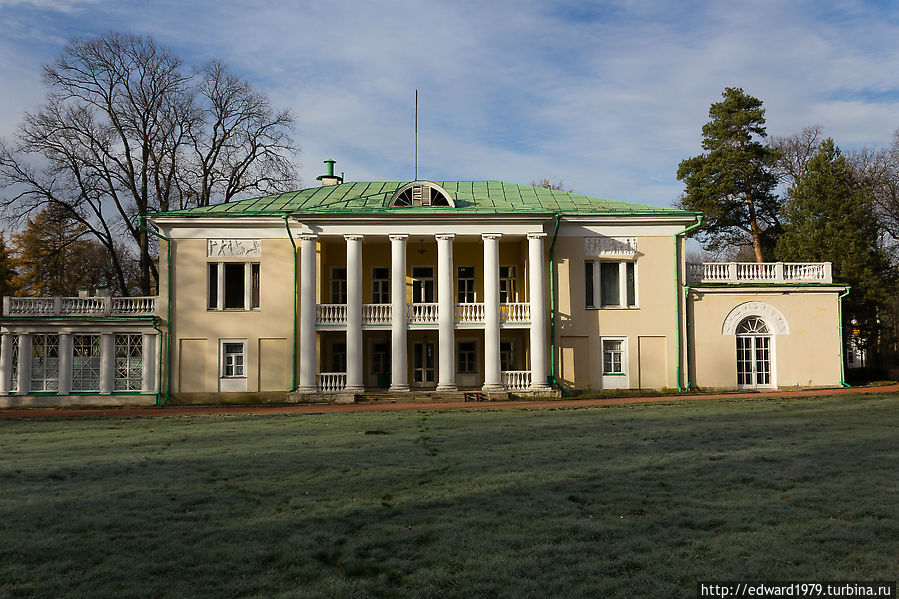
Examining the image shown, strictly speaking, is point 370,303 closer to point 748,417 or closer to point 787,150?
point 748,417

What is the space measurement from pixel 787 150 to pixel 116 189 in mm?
40537

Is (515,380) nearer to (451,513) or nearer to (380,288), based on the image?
(380,288)

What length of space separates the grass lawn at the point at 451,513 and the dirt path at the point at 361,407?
803 cm

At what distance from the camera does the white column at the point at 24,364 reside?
25.8 metres

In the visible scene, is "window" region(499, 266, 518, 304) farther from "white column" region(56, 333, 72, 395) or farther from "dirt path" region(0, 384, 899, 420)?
"white column" region(56, 333, 72, 395)

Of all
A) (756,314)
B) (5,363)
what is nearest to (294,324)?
(5,363)

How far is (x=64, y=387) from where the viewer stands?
25.9 meters

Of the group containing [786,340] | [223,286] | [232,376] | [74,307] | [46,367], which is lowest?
[232,376]

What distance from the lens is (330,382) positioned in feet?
84.3

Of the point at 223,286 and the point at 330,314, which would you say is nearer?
the point at 330,314

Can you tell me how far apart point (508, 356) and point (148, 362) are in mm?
13605

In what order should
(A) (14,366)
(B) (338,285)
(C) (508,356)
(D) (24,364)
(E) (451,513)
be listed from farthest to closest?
(C) (508,356)
(B) (338,285)
(A) (14,366)
(D) (24,364)
(E) (451,513)

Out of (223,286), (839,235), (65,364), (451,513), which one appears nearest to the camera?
(451,513)

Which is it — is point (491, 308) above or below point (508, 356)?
above
